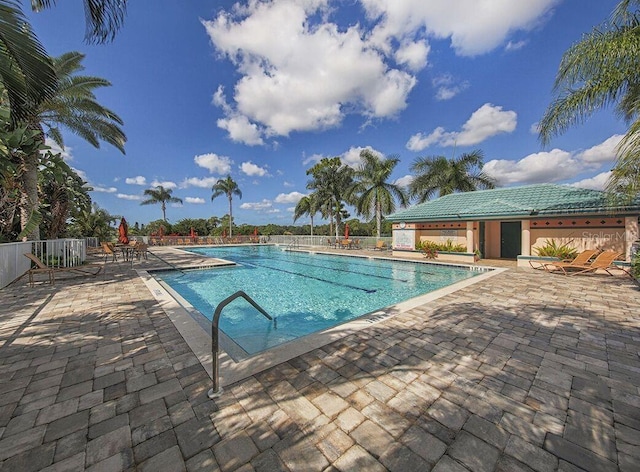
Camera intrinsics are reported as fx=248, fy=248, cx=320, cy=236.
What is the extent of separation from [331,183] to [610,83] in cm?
1929

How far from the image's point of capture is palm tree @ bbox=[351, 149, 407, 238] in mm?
20844

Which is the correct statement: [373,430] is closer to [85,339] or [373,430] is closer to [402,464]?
[402,464]

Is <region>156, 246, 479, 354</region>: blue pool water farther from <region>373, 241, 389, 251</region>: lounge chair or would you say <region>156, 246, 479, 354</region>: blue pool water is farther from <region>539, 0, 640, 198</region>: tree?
<region>539, 0, 640, 198</region>: tree

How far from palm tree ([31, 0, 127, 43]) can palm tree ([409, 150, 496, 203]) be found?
2221 cm

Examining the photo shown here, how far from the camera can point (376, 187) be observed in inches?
831

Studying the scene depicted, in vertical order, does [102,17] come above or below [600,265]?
above

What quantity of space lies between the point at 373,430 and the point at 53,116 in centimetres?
1619

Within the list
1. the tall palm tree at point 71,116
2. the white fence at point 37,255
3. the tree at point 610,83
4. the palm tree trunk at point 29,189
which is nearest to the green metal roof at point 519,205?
the tree at point 610,83

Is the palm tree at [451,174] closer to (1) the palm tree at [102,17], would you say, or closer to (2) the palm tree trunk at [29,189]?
(1) the palm tree at [102,17]

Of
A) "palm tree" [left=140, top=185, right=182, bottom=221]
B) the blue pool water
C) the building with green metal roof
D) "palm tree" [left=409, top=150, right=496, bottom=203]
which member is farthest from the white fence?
"palm tree" [left=140, top=185, right=182, bottom=221]

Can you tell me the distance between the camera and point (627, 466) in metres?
1.78

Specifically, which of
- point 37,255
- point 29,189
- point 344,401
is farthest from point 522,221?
point 29,189

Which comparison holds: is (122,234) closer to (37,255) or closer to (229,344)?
(37,255)

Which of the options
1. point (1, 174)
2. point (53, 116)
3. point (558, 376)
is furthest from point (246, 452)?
point (53, 116)
